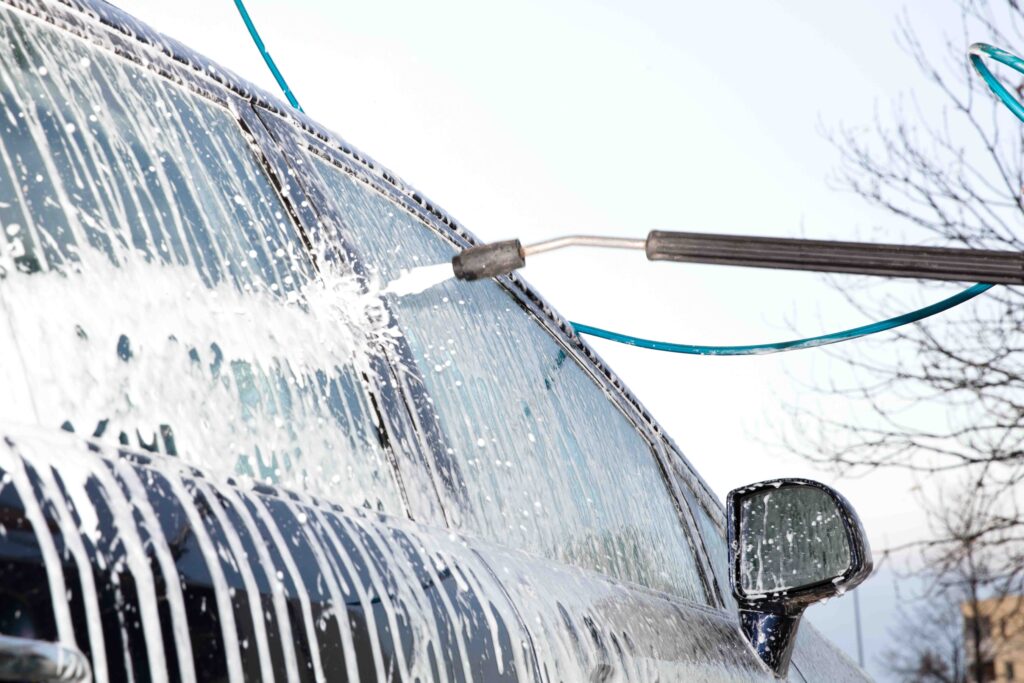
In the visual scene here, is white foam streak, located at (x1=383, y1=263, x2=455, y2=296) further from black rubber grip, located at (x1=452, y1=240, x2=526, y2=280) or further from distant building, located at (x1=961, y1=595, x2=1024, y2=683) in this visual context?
distant building, located at (x1=961, y1=595, x2=1024, y2=683)

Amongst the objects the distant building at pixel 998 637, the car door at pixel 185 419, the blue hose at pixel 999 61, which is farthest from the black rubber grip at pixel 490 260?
the distant building at pixel 998 637

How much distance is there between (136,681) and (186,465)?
26 cm

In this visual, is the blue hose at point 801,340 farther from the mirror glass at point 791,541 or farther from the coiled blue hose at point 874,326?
the mirror glass at point 791,541

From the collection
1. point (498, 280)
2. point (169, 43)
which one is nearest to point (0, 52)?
point (169, 43)

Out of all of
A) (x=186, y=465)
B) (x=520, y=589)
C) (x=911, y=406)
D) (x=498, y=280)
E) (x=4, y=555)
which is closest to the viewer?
(x=4, y=555)

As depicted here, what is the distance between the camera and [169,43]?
Answer: 152 cm

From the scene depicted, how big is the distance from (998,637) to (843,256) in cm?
1293

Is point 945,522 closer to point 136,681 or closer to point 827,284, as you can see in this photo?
point 827,284

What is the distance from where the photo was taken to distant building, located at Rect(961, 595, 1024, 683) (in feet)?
40.6

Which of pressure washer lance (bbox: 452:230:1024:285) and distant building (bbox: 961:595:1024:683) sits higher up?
pressure washer lance (bbox: 452:230:1024:285)

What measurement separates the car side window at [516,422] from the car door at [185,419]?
0.57ft

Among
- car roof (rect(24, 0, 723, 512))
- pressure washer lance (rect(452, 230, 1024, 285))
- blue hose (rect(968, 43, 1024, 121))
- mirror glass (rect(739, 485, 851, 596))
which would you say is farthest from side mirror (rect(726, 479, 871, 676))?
blue hose (rect(968, 43, 1024, 121))

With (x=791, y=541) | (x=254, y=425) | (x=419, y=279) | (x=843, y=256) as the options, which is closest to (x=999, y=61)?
(x=791, y=541)

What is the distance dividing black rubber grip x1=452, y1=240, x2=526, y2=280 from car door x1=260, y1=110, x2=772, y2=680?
0.11 feet
